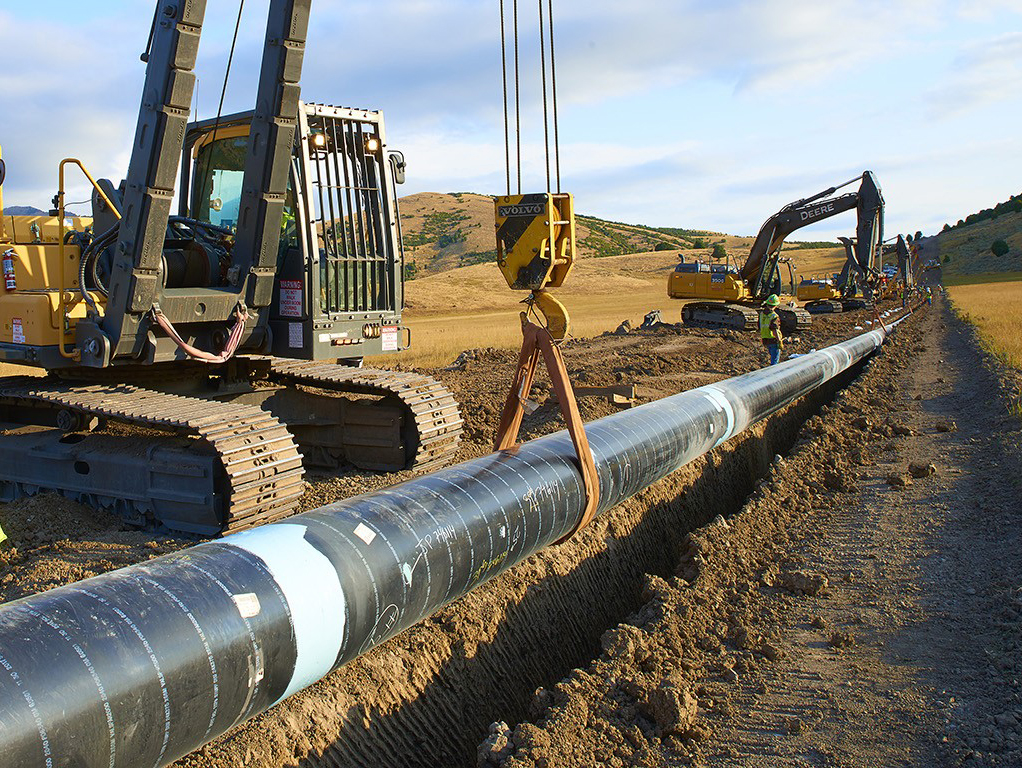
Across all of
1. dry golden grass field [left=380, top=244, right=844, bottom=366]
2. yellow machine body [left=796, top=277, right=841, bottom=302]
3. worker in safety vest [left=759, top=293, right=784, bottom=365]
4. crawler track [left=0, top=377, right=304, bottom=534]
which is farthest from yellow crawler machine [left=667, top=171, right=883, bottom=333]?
crawler track [left=0, top=377, right=304, bottom=534]

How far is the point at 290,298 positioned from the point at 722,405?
3.78 meters

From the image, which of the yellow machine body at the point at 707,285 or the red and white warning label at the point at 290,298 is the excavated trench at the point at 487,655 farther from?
the yellow machine body at the point at 707,285

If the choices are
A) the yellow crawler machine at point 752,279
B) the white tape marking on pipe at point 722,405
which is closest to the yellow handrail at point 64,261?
the white tape marking on pipe at point 722,405

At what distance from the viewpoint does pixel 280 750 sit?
3.71 meters

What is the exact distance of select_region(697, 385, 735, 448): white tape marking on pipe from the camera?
7570 mm

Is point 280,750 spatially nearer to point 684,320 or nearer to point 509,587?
point 509,587

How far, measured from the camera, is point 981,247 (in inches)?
3415

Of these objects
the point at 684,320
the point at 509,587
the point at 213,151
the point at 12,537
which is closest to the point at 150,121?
the point at 213,151

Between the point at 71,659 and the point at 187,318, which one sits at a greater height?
the point at 187,318

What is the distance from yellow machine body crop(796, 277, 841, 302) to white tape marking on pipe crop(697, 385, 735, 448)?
35988 mm

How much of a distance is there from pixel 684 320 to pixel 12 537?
79.9 ft

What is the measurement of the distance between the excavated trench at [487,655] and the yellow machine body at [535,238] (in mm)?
1917

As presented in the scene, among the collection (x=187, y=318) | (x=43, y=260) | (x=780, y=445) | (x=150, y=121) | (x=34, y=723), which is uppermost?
(x=150, y=121)

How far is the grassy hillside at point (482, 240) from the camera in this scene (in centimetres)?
8281
